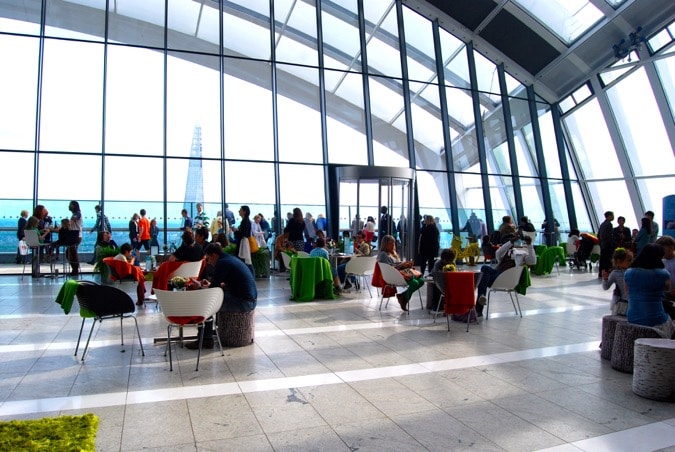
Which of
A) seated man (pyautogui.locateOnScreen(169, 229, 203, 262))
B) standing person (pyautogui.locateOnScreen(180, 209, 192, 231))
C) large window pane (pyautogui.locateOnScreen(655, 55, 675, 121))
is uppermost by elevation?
large window pane (pyautogui.locateOnScreen(655, 55, 675, 121))

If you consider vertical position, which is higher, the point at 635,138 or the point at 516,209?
the point at 635,138

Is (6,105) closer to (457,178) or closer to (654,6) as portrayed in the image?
(457,178)

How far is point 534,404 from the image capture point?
13.0 ft

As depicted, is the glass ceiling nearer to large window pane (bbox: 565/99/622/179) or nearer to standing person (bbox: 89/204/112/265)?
large window pane (bbox: 565/99/622/179)

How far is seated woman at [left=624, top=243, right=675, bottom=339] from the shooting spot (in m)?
4.55

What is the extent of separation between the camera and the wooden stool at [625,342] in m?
4.59

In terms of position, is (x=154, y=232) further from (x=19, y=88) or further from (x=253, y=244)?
(x=19, y=88)

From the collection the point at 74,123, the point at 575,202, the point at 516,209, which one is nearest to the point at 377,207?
the point at 516,209

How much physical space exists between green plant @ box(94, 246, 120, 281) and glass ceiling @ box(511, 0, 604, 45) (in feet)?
45.1

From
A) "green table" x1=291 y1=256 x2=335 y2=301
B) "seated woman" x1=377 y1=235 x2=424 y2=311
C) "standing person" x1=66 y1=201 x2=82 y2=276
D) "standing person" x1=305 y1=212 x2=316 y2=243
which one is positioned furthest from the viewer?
"standing person" x1=305 y1=212 x2=316 y2=243

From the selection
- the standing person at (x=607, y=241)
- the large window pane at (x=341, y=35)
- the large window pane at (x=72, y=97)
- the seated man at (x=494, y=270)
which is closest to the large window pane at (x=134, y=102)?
the large window pane at (x=72, y=97)

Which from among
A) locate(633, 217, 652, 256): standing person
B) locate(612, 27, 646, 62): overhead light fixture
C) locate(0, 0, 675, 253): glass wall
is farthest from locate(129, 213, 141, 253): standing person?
locate(612, 27, 646, 62): overhead light fixture

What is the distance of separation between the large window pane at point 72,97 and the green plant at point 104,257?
15.2 feet

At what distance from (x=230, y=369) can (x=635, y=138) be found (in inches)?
642
